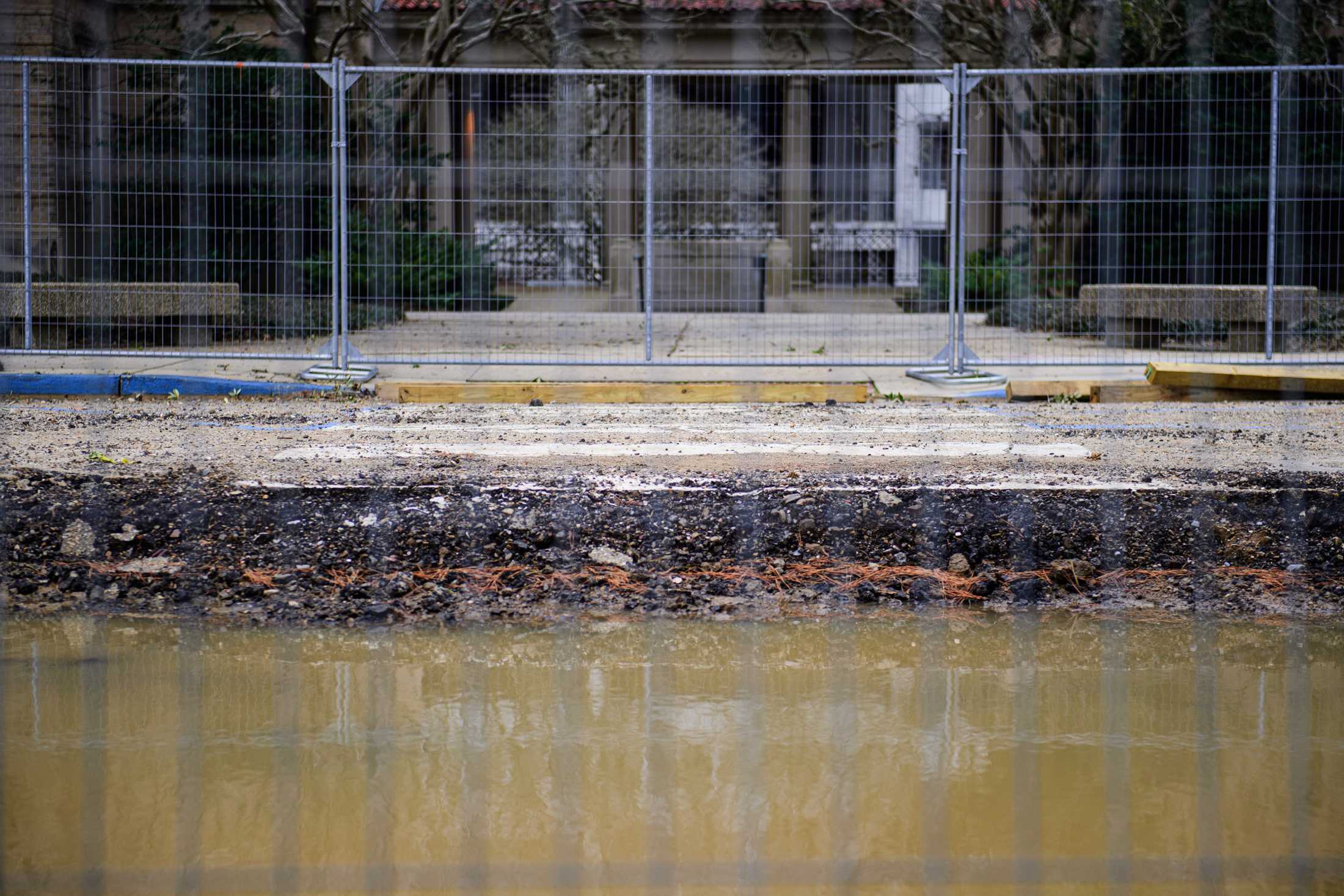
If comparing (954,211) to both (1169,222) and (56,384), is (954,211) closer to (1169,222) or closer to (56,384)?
(1169,222)

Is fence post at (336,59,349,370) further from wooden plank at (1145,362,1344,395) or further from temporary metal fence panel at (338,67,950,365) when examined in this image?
wooden plank at (1145,362,1344,395)

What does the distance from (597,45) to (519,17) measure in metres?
4.59

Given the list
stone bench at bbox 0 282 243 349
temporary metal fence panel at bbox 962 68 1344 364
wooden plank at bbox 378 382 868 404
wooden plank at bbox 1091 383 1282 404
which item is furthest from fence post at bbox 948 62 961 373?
stone bench at bbox 0 282 243 349

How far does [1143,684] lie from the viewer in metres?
4.32

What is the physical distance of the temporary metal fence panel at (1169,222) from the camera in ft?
36.5

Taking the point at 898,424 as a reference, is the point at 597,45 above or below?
above

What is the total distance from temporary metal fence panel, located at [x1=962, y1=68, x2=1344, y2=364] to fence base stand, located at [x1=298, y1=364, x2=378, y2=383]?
14.1 ft

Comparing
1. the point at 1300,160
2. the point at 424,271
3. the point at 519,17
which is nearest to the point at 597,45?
the point at 519,17

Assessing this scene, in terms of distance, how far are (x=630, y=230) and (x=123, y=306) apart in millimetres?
6075

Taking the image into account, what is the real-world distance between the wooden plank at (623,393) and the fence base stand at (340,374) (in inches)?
17.8

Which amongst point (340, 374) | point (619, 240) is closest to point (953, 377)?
point (340, 374)

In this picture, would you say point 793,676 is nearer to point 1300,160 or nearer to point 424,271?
point 424,271

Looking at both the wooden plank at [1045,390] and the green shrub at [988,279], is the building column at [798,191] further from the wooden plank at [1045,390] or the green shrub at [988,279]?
the wooden plank at [1045,390]

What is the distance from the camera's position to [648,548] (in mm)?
5344
